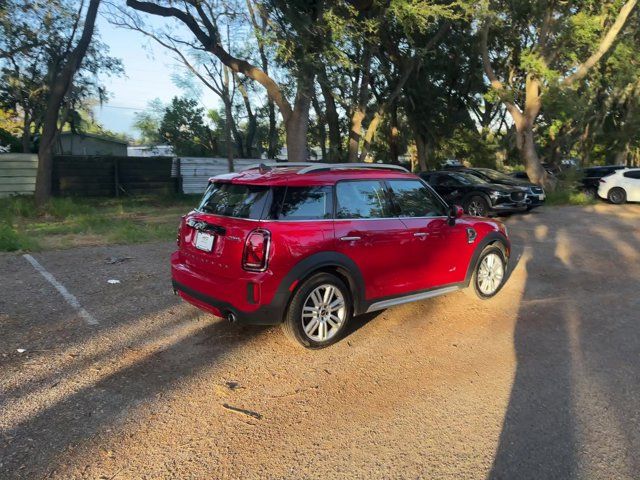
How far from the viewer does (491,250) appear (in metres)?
6.12

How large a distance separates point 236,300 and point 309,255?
729mm

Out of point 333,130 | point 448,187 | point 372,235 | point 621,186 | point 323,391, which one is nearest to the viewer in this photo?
point 323,391

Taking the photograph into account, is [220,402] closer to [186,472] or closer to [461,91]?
[186,472]

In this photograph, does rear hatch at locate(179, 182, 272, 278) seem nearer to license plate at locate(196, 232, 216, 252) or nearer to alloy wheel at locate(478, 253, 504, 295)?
license plate at locate(196, 232, 216, 252)

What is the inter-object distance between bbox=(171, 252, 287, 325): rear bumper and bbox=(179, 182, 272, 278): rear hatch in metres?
0.08

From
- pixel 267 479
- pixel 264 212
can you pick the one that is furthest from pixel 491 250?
pixel 267 479

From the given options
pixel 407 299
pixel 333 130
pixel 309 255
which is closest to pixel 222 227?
pixel 309 255

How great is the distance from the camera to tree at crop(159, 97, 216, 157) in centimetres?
3034

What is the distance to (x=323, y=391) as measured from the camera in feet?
12.3

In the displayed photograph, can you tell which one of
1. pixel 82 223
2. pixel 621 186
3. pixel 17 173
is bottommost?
pixel 82 223

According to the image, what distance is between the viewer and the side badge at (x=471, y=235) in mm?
5752

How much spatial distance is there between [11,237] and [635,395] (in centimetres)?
953

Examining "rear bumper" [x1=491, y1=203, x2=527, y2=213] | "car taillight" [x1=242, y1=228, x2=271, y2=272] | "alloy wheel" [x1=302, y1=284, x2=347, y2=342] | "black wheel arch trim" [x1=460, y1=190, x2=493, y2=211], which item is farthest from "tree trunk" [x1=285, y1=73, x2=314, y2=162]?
"car taillight" [x1=242, y1=228, x2=271, y2=272]

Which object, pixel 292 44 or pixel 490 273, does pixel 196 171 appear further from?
pixel 490 273
